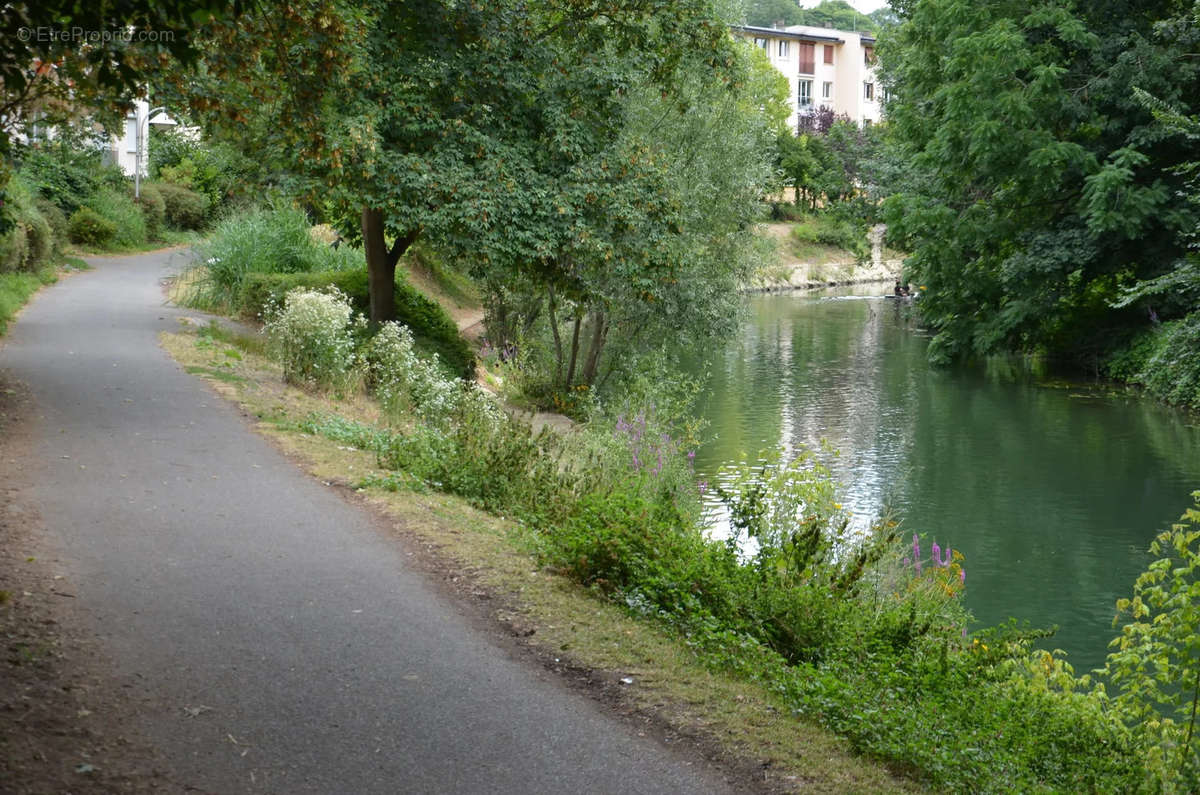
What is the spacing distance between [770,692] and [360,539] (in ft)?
12.0

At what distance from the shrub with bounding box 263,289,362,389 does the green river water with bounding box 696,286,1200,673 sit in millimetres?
5427

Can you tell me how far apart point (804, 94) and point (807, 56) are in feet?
10.9

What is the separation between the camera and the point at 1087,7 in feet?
90.8

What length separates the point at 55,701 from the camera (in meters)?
5.27

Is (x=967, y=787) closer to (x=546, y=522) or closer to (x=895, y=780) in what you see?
(x=895, y=780)

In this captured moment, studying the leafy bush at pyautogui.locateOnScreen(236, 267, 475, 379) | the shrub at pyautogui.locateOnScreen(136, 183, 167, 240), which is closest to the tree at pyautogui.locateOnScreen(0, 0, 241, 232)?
the leafy bush at pyautogui.locateOnScreen(236, 267, 475, 379)

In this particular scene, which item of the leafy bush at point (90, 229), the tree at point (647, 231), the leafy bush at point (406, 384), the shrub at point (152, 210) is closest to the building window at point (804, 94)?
the shrub at point (152, 210)

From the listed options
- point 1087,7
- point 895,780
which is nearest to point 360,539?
point 895,780

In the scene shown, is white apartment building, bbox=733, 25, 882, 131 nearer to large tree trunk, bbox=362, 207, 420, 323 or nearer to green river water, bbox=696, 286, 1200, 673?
green river water, bbox=696, 286, 1200, 673

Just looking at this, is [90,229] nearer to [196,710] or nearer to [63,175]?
[63,175]

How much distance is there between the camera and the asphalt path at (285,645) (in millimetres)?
5086

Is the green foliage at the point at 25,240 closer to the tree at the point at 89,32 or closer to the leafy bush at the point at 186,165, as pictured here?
the leafy bush at the point at 186,165

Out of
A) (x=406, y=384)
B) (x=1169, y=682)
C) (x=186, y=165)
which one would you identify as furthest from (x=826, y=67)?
(x=1169, y=682)

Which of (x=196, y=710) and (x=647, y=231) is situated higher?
(x=647, y=231)
